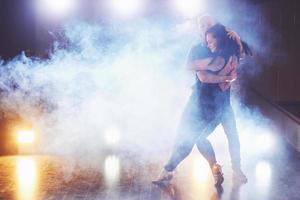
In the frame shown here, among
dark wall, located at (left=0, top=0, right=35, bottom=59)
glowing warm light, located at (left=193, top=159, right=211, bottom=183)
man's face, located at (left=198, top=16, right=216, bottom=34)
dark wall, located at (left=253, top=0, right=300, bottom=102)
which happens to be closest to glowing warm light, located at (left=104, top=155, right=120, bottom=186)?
glowing warm light, located at (left=193, top=159, right=211, bottom=183)

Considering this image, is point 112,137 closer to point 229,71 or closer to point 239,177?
point 239,177

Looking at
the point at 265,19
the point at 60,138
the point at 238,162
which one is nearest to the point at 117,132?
the point at 60,138

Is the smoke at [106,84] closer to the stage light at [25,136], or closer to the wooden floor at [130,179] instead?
the stage light at [25,136]

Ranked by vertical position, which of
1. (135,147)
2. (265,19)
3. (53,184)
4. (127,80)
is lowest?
(53,184)

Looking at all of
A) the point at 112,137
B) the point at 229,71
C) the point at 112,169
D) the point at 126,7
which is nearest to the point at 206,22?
the point at 229,71

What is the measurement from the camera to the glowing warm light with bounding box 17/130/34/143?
8828 millimetres

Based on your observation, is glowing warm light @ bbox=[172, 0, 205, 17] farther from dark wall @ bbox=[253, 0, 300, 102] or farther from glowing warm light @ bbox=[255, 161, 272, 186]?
glowing warm light @ bbox=[255, 161, 272, 186]

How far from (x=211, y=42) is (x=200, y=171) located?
2289 millimetres

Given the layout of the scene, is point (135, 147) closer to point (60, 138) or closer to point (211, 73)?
point (60, 138)

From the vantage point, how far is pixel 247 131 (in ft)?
34.9

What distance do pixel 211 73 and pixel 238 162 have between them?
1494 mm

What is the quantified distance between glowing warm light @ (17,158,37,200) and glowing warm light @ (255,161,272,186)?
3.41 meters

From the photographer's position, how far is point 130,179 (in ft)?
22.2

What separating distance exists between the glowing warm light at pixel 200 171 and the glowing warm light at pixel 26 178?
2.55 m
